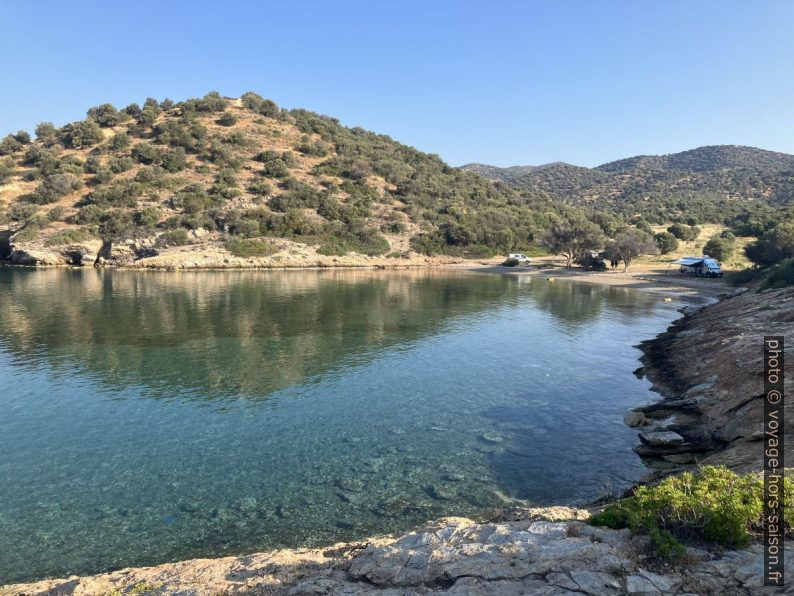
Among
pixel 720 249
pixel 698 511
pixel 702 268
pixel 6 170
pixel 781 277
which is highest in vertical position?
pixel 6 170

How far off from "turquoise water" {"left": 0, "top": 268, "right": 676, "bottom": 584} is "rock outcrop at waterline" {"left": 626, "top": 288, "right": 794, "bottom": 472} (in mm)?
1364

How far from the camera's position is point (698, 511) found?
27.1ft

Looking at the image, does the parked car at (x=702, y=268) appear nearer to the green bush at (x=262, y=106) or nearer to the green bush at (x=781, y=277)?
the green bush at (x=781, y=277)

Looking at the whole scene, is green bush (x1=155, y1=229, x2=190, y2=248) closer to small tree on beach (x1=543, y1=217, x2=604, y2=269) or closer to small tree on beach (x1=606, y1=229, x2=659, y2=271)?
small tree on beach (x1=543, y1=217, x2=604, y2=269)

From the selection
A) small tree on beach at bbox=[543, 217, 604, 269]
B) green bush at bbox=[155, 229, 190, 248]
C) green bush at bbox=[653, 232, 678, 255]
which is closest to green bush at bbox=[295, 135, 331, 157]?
green bush at bbox=[155, 229, 190, 248]

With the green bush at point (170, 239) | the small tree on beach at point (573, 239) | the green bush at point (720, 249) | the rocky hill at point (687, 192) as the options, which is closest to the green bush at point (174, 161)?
the green bush at point (170, 239)

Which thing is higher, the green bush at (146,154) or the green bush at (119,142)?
the green bush at (119,142)

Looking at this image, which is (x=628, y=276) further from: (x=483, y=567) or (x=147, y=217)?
(x=147, y=217)

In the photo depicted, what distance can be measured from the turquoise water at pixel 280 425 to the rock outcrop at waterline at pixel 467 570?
6.61 ft

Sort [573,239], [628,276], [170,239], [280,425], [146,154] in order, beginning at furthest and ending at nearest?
1. [146,154]
2. [573,239]
3. [170,239]
4. [628,276]
5. [280,425]

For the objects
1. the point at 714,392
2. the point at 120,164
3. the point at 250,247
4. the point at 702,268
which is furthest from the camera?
the point at 120,164

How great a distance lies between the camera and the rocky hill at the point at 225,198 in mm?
87188

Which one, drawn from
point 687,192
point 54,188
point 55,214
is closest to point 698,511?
point 55,214

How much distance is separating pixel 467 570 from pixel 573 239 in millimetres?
88863
